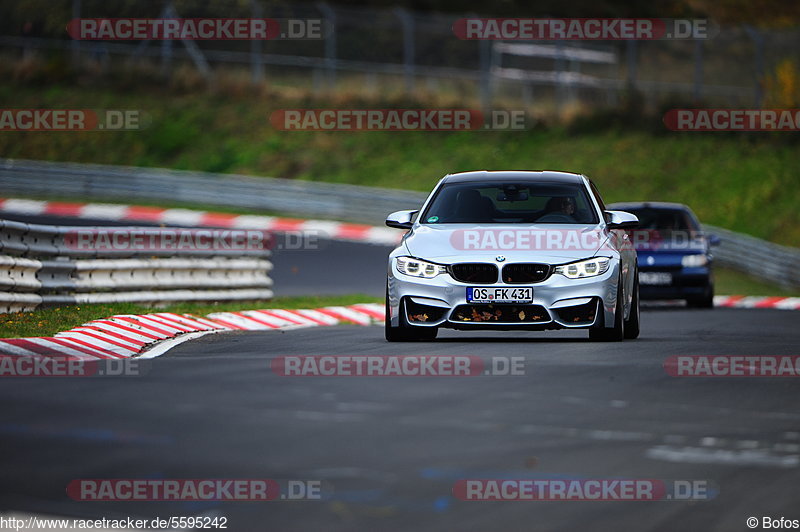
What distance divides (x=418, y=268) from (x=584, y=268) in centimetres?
140

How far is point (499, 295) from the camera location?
42.0ft

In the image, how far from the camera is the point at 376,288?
25.9m

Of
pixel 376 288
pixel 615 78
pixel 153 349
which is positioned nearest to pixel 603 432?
pixel 153 349

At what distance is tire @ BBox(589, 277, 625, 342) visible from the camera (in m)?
13.2

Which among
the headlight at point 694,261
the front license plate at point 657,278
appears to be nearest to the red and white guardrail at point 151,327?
the front license plate at point 657,278

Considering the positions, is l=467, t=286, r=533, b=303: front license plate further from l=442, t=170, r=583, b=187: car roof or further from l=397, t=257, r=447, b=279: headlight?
l=442, t=170, r=583, b=187: car roof

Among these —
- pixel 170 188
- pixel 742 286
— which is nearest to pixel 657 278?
pixel 742 286

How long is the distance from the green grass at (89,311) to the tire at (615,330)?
4738 mm

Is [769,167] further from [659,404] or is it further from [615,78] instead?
[659,404]

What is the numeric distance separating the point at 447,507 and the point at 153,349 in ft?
22.9

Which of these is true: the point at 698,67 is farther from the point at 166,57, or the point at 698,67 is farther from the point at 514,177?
the point at 514,177

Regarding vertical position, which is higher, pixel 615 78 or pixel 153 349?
pixel 615 78

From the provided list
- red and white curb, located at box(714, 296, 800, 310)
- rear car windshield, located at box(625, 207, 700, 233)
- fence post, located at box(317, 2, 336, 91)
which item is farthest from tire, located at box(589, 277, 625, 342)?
fence post, located at box(317, 2, 336, 91)

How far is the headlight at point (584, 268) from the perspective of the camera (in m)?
12.9
